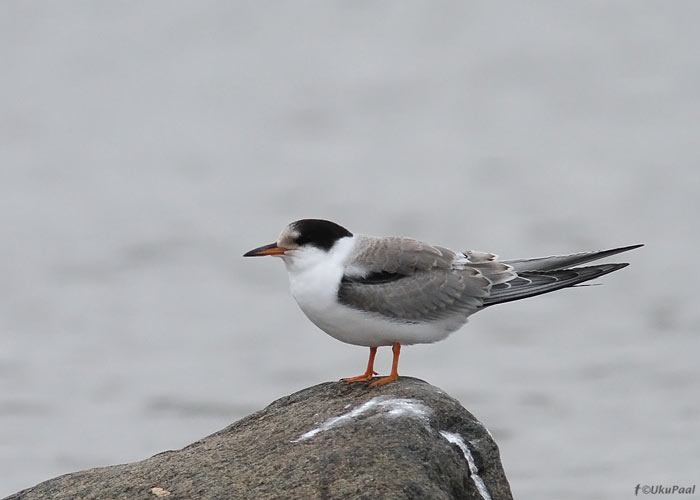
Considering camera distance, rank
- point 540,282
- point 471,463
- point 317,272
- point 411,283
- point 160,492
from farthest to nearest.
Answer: point 540,282
point 411,283
point 317,272
point 471,463
point 160,492

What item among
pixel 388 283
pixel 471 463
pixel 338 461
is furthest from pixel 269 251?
pixel 471 463

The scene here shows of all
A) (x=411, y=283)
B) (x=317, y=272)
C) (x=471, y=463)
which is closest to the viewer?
(x=471, y=463)

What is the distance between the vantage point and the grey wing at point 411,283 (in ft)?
27.9

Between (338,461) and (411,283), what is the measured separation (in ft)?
5.76

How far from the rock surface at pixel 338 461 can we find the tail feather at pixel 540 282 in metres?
1.16

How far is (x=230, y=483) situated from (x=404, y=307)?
73.9 inches

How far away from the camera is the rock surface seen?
7180 mm

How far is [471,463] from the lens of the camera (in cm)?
769

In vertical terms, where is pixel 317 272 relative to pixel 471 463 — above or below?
above

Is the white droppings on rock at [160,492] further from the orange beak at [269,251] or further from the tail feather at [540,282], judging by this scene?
the tail feather at [540,282]

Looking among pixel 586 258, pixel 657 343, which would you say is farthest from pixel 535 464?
pixel 586 258

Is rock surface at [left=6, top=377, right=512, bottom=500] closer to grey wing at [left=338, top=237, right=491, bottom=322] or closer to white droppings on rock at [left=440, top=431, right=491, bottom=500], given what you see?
white droppings on rock at [left=440, top=431, right=491, bottom=500]

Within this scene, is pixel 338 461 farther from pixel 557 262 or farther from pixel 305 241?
pixel 557 262

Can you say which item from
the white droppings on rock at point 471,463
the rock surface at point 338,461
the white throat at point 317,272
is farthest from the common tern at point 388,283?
the white droppings on rock at point 471,463
